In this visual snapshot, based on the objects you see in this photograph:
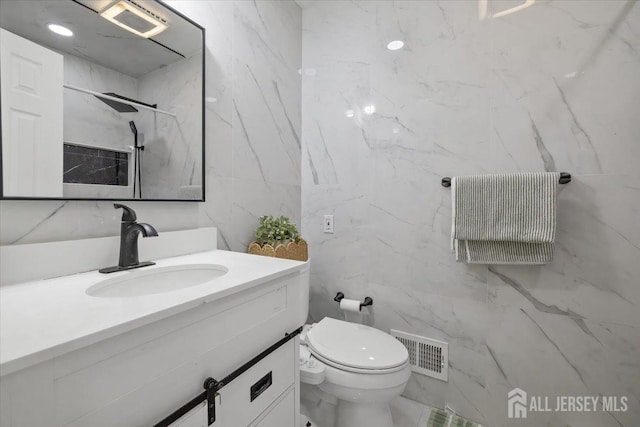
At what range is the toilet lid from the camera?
3.82ft

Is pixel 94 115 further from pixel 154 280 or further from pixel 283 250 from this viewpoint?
pixel 283 250

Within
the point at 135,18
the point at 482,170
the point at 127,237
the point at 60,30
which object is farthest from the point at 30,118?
the point at 482,170

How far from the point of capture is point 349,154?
67.4 inches

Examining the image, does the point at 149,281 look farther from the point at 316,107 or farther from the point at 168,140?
the point at 316,107

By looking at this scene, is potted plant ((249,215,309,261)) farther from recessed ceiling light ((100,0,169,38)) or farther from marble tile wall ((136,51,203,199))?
recessed ceiling light ((100,0,169,38))

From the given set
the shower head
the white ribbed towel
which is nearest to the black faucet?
the shower head

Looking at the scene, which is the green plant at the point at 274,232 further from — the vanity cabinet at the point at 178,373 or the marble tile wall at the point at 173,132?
the vanity cabinet at the point at 178,373

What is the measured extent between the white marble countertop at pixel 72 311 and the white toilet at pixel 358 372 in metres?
0.56

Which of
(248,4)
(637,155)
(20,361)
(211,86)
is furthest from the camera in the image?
(248,4)

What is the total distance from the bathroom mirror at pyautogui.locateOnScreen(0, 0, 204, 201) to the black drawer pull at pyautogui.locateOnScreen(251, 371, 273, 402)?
29.5 inches

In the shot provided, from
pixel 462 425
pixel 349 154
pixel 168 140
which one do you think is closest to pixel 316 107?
pixel 349 154

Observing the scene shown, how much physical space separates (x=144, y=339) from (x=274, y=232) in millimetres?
951

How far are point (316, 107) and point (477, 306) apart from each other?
A: 1452 millimetres

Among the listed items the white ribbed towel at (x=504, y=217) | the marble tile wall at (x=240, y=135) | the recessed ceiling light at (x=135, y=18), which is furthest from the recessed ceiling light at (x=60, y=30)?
the white ribbed towel at (x=504, y=217)
